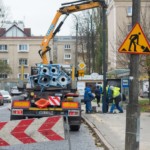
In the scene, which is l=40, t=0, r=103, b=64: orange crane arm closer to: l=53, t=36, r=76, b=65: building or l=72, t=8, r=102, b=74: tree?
l=72, t=8, r=102, b=74: tree

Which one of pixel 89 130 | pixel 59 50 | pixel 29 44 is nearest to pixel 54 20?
pixel 89 130

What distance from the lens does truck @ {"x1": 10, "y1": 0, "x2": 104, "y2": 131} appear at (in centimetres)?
1728

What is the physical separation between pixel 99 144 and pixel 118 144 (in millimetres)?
874

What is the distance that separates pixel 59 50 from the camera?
10381 centimetres

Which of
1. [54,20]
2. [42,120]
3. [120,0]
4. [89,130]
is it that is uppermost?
[120,0]

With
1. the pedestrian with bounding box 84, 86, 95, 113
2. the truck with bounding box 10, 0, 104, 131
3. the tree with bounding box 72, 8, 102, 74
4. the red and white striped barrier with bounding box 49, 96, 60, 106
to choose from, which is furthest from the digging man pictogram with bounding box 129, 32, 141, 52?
the tree with bounding box 72, 8, 102, 74

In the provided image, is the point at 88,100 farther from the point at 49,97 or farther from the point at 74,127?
the point at 49,97

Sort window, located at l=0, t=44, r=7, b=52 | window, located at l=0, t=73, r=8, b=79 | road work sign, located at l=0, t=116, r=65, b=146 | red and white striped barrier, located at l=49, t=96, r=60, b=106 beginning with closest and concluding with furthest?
road work sign, located at l=0, t=116, r=65, b=146 < red and white striped barrier, located at l=49, t=96, r=60, b=106 < window, located at l=0, t=73, r=8, b=79 < window, located at l=0, t=44, r=7, b=52

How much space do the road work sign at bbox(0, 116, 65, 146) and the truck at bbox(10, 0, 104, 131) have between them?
18.7ft

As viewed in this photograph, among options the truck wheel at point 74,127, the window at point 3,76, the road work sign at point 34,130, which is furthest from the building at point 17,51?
the road work sign at point 34,130

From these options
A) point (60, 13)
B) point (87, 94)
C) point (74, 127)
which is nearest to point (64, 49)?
point (87, 94)

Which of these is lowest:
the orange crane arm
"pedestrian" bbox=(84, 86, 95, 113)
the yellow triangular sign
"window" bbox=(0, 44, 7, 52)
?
"pedestrian" bbox=(84, 86, 95, 113)

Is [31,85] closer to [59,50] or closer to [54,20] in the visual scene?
[54,20]

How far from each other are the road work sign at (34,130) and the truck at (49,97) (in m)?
5.69
